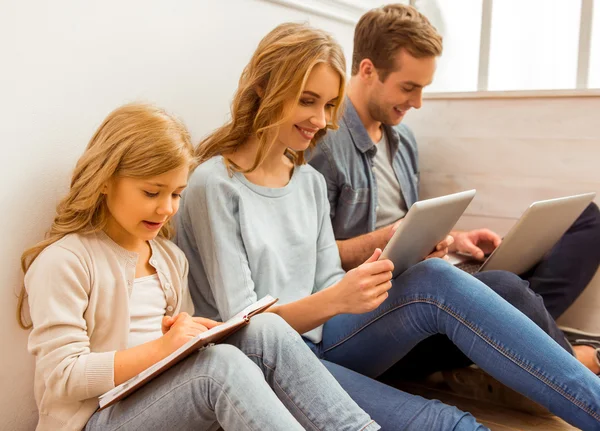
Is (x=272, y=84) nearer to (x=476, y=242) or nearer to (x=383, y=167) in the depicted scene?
(x=383, y=167)

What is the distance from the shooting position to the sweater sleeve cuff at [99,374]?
104 cm

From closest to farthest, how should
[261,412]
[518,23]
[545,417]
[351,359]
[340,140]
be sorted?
[261,412] < [351,359] < [545,417] < [340,140] < [518,23]

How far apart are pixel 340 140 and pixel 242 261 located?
54 centimetres

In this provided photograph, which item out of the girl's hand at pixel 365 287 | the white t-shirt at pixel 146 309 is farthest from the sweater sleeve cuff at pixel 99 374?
the girl's hand at pixel 365 287

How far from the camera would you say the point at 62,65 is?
3.92 feet

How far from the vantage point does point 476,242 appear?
6.08ft

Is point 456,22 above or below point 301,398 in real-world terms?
above

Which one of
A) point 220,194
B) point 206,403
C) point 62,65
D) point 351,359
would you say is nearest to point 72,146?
point 62,65

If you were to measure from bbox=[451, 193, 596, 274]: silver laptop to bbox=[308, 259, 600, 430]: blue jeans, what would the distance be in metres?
0.32

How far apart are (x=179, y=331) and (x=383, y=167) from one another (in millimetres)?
966

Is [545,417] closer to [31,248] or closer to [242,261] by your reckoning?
[242,261]

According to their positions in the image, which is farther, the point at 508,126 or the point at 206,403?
the point at 508,126

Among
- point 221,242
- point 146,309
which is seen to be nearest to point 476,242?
point 221,242

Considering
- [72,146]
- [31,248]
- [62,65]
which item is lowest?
[31,248]
